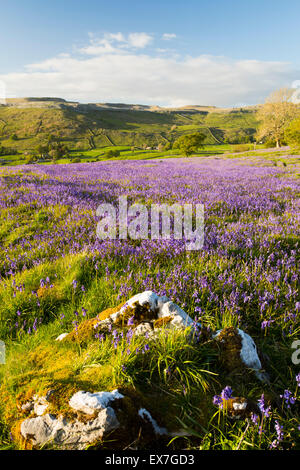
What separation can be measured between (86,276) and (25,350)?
4.53 feet

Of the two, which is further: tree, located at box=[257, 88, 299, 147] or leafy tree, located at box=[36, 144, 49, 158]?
leafy tree, located at box=[36, 144, 49, 158]

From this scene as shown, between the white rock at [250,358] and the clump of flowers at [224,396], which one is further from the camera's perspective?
the white rock at [250,358]

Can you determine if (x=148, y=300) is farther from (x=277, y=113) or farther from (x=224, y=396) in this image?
(x=277, y=113)

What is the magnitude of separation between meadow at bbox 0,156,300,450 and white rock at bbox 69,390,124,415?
81 millimetres

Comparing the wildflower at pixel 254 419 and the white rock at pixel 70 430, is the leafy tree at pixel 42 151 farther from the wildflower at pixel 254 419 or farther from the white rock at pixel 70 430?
the wildflower at pixel 254 419

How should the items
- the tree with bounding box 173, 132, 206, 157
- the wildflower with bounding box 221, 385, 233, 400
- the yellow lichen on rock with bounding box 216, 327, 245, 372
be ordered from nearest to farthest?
the wildflower with bounding box 221, 385, 233, 400, the yellow lichen on rock with bounding box 216, 327, 245, 372, the tree with bounding box 173, 132, 206, 157

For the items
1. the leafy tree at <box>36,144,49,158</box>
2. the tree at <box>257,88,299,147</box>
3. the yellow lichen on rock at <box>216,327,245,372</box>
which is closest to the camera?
the yellow lichen on rock at <box>216,327,245,372</box>

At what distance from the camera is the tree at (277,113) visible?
6512 cm

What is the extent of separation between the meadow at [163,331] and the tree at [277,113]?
239 feet

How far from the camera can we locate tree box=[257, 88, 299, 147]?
65.1 meters

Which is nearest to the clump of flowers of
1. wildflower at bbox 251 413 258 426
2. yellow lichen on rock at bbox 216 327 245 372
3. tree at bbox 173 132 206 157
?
wildflower at bbox 251 413 258 426

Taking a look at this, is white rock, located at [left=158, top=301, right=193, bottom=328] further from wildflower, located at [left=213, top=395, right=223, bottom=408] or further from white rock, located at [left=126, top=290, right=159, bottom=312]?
wildflower, located at [left=213, top=395, right=223, bottom=408]

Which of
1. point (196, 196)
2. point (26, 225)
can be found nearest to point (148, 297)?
point (26, 225)

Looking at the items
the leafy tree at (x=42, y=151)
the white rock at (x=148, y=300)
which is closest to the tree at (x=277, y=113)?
the white rock at (x=148, y=300)
